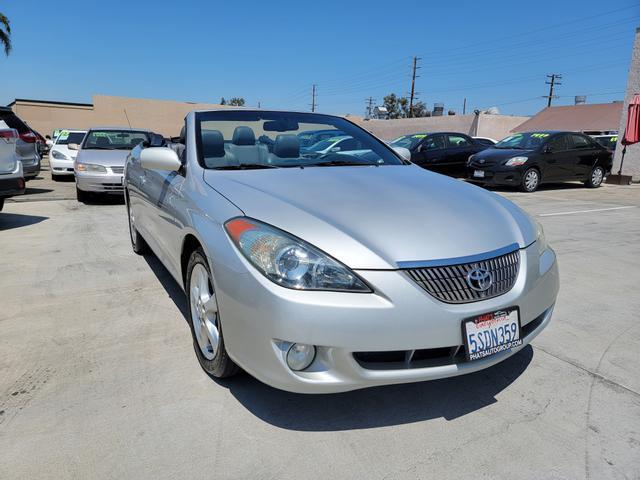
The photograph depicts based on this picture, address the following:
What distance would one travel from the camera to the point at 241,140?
333cm

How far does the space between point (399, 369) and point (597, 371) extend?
1.44 metres

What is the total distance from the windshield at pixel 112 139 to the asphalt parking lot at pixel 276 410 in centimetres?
642

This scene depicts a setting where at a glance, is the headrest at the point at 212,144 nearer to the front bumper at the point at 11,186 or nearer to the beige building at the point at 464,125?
the front bumper at the point at 11,186

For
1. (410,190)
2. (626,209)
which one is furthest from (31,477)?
(626,209)

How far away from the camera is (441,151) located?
12430 millimetres

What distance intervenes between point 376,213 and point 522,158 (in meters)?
9.74

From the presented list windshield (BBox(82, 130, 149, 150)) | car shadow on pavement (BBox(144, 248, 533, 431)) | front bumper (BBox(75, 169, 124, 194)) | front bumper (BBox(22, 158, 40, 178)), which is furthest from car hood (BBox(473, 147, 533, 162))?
front bumper (BBox(22, 158, 40, 178))

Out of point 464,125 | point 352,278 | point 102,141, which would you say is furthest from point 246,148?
point 464,125

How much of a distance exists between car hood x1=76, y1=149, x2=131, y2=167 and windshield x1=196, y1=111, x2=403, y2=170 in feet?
19.4

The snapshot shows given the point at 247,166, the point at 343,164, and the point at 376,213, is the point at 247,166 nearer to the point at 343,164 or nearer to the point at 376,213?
the point at 343,164

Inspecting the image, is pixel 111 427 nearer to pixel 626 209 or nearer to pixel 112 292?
pixel 112 292

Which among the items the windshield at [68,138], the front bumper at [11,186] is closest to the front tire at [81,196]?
the front bumper at [11,186]

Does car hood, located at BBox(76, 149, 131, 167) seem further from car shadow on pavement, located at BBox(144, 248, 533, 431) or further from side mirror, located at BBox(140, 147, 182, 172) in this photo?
car shadow on pavement, located at BBox(144, 248, 533, 431)

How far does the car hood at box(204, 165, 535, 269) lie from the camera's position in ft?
6.55
